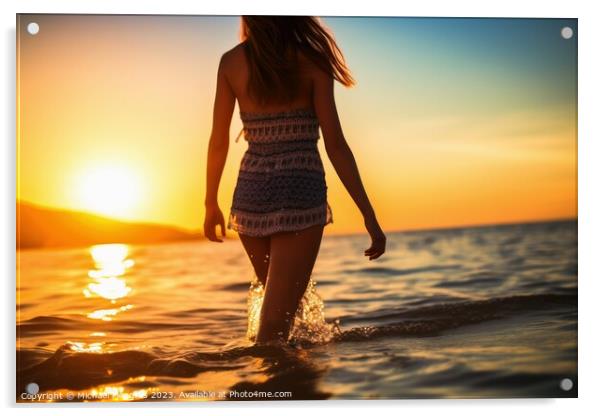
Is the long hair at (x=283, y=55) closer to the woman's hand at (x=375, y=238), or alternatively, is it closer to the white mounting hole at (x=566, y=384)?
the woman's hand at (x=375, y=238)

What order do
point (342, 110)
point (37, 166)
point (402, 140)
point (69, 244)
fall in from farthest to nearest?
point (69, 244) < point (402, 140) < point (342, 110) < point (37, 166)

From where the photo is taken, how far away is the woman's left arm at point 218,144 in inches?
128

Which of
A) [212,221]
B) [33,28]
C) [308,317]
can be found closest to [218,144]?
[212,221]

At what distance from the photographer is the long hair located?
120 inches

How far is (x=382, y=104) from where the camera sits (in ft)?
15.1

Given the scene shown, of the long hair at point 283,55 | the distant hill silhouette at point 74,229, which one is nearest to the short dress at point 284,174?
the long hair at point 283,55

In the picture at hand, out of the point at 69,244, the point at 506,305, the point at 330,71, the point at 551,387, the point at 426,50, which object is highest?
the point at 426,50

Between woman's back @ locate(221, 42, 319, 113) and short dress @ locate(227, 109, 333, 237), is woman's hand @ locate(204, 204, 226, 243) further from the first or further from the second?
woman's back @ locate(221, 42, 319, 113)

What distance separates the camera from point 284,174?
10.1 feet

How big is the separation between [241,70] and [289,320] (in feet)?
3.72

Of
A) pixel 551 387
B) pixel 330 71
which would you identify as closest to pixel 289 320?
pixel 330 71

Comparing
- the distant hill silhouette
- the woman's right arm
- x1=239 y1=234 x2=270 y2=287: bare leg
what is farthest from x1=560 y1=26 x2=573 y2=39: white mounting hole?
the distant hill silhouette

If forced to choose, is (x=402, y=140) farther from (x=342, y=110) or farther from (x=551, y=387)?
(x=551, y=387)

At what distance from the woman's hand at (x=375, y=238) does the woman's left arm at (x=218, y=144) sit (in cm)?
70
